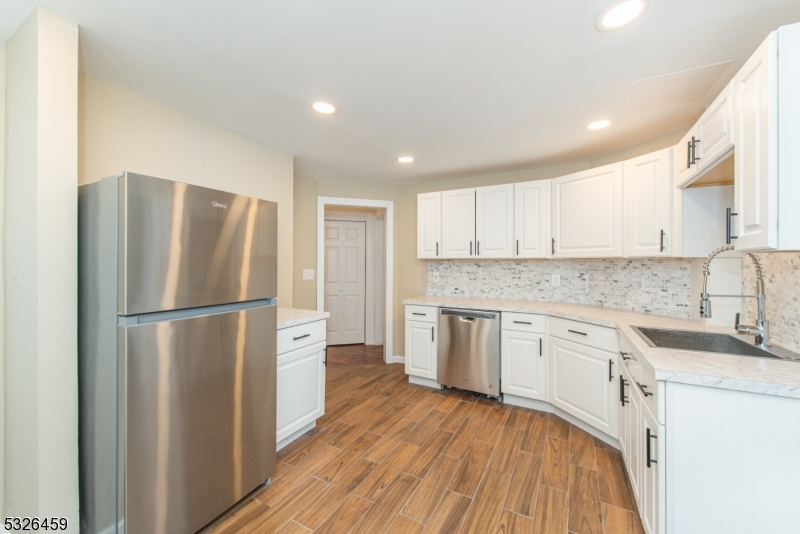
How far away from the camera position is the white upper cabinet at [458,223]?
11.0 ft

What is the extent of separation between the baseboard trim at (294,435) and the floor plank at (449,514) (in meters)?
1.11

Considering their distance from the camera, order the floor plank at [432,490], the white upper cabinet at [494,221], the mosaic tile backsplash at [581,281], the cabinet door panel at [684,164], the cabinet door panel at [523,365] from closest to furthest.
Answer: the floor plank at [432,490]
the cabinet door panel at [684,164]
the mosaic tile backsplash at [581,281]
the cabinet door panel at [523,365]
the white upper cabinet at [494,221]

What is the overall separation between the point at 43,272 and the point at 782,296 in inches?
129

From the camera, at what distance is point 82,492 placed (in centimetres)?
138

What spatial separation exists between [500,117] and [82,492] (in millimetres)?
2971

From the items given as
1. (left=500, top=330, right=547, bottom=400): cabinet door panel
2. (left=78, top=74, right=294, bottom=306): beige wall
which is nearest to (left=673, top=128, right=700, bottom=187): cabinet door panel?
(left=500, top=330, right=547, bottom=400): cabinet door panel

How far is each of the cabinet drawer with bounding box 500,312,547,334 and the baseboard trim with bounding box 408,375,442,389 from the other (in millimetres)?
970

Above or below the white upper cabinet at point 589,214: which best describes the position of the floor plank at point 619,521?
below

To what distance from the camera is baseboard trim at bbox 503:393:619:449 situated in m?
2.25

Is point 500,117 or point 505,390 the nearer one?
point 500,117

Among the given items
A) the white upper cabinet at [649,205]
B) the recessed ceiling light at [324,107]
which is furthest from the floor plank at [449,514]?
the recessed ceiling light at [324,107]

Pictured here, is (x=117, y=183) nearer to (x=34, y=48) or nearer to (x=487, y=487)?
(x=34, y=48)

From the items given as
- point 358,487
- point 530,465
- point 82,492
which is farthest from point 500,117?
point 82,492

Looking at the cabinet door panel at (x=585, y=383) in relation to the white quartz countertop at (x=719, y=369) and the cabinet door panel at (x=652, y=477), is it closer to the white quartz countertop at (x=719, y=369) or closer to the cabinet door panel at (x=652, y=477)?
the white quartz countertop at (x=719, y=369)
